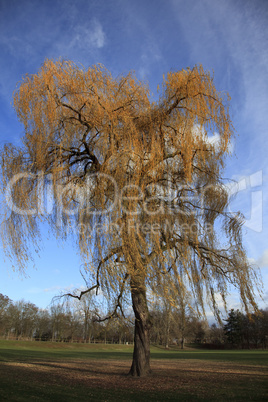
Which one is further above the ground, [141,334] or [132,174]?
[132,174]

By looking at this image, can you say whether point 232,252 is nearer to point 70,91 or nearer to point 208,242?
point 208,242

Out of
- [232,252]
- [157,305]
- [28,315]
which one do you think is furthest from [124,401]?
[28,315]

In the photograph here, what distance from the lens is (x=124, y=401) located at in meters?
6.31

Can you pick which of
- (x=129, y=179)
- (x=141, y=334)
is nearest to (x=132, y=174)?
(x=129, y=179)

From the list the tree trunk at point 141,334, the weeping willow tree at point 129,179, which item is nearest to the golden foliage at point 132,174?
the weeping willow tree at point 129,179

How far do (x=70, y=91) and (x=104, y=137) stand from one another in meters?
1.65

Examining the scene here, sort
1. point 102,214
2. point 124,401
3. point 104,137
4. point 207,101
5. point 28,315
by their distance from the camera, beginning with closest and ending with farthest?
point 124,401 < point 102,214 < point 104,137 < point 207,101 < point 28,315

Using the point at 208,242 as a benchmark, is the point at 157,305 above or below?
below

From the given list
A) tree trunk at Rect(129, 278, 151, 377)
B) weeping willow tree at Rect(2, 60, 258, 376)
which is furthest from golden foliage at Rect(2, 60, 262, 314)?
tree trunk at Rect(129, 278, 151, 377)

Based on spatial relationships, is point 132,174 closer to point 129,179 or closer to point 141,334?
point 129,179

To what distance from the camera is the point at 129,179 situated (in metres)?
7.47

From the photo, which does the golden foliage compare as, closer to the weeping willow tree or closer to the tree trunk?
the weeping willow tree

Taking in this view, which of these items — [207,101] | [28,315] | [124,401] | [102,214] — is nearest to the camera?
[124,401]

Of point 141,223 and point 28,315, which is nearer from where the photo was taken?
point 141,223
